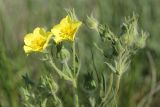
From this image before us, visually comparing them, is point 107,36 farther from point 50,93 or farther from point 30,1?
point 30,1

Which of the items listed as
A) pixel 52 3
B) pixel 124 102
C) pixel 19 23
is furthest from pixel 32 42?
pixel 19 23

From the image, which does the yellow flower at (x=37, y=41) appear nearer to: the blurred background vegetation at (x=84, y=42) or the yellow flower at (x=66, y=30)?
the yellow flower at (x=66, y=30)

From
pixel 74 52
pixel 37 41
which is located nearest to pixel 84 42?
pixel 37 41

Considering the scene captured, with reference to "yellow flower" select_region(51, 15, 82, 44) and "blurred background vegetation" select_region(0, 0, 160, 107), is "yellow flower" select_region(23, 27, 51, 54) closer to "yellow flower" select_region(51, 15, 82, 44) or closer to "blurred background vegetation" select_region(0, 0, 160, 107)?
"yellow flower" select_region(51, 15, 82, 44)

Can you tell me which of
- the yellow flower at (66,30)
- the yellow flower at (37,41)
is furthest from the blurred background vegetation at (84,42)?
the yellow flower at (66,30)

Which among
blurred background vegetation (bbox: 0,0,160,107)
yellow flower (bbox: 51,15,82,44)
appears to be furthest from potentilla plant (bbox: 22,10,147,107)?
blurred background vegetation (bbox: 0,0,160,107)
